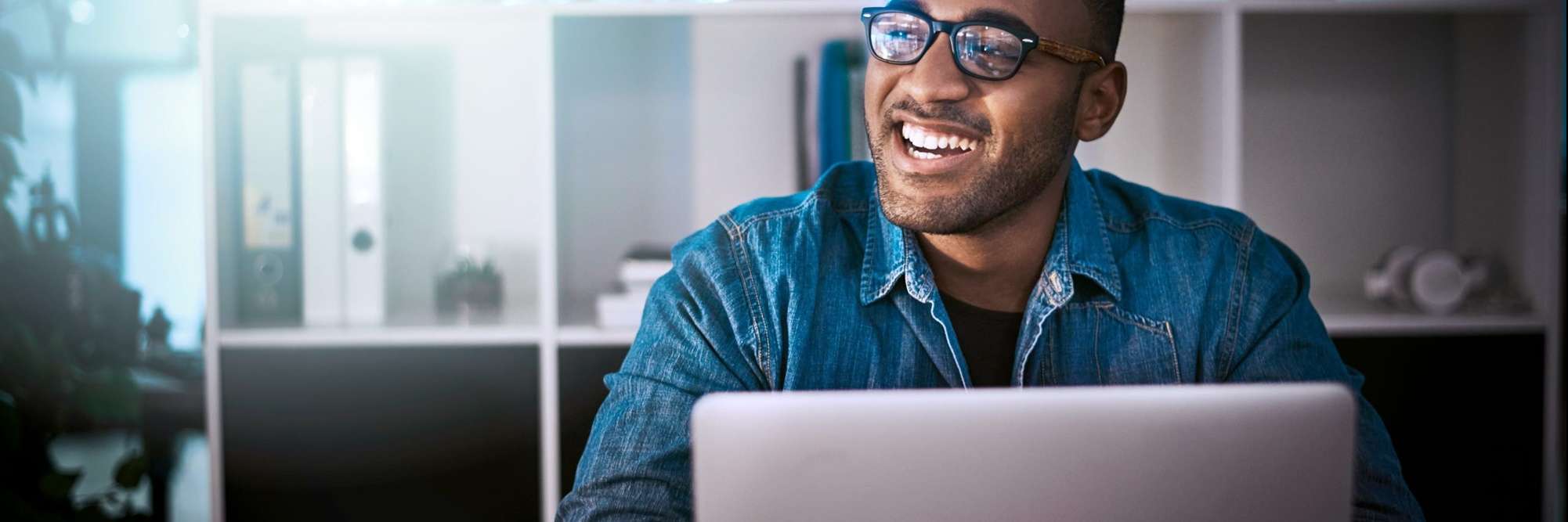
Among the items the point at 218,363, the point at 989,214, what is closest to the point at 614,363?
the point at 218,363

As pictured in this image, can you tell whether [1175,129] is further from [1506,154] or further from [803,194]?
[803,194]

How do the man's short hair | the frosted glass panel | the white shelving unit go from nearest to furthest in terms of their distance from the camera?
the man's short hair < the white shelving unit < the frosted glass panel

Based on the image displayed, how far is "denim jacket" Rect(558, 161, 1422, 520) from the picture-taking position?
4.02 ft

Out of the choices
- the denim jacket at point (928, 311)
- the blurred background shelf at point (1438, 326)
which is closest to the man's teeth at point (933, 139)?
the denim jacket at point (928, 311)

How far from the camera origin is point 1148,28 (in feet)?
7.73

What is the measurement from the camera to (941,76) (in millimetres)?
1220

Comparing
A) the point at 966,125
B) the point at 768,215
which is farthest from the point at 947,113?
the point at 768,215

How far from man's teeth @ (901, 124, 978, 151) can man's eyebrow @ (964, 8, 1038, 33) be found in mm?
130

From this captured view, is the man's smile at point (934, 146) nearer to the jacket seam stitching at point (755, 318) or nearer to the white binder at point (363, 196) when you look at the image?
the jacket seam stitching at point (755, 318)

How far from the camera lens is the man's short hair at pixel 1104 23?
4.27 feet

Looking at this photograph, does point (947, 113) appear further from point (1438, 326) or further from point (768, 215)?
point (1438, 326)

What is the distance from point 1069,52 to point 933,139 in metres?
0.18

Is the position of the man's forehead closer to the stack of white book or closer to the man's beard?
the man's beard

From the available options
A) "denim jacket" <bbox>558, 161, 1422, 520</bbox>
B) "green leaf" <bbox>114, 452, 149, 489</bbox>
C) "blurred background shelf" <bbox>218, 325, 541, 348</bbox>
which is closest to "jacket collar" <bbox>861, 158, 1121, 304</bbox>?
"denim jacket" <bbox>558, 161, 1422, 520</bbox>
